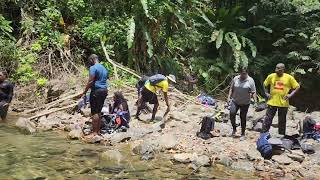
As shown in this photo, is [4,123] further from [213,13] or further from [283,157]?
[213,13]

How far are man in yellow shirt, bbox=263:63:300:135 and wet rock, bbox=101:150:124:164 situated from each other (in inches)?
144

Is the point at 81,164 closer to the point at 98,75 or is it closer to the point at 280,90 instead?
the point at 98,75

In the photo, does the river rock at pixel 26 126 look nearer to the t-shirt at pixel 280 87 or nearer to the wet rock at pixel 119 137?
the wet rock at pixel 119 137

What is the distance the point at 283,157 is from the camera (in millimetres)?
9172

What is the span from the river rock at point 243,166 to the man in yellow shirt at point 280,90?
1.99 m

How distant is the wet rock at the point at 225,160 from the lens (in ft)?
29.7

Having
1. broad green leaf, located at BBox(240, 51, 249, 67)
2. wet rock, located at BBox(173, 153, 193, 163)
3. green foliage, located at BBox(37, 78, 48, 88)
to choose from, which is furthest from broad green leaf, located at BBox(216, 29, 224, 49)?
wet rock, located at BBox(173, 153, 193, 163)

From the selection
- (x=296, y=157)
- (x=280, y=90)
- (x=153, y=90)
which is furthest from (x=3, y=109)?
(x=296, y=157)

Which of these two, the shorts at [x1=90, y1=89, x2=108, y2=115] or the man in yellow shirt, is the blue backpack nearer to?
the man in yellow shirt

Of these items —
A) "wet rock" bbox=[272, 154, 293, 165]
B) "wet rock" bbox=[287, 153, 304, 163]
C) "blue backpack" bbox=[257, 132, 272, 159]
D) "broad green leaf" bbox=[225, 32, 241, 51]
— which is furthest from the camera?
"broad green leaf" bbox=[225, 32, 241, 51]

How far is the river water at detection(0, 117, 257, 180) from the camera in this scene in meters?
7.69

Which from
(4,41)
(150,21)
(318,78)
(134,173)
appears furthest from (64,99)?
(318,78)

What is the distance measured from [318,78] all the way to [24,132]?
A: 11.8 metres

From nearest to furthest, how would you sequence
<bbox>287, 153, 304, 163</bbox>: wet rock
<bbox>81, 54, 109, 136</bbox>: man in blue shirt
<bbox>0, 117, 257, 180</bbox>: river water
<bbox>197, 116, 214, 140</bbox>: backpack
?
<bbox>0, 117, 257, 180</bbox>: river water
<bbox>287, 153, 304, 163</bbox>: wet rock
<bbox>81, 54, 109, 136</bbox>: man in blue shirt
<bbox>197, 116, 214, 140</bbox>: backpack
